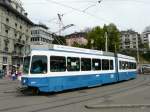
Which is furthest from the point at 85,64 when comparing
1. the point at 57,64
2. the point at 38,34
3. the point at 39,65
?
the point at 38,34

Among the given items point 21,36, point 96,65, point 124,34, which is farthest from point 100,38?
point 124,34

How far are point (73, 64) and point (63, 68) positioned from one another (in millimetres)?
1177

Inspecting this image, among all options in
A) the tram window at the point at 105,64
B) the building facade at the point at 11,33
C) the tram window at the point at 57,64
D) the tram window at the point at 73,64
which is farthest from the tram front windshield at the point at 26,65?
the building facade at the point at 11,33

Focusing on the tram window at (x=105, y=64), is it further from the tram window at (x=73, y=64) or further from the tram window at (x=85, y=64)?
the tram window at (x=73, y=64)

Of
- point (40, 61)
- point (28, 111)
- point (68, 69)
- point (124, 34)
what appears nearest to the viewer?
point (28, 111)

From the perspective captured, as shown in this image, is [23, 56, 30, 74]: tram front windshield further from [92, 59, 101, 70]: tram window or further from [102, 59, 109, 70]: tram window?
[102, 59, 109, 70]: tram window

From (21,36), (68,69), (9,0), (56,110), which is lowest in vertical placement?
(56,110)

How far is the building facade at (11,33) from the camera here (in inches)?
1969

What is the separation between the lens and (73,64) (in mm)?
17922

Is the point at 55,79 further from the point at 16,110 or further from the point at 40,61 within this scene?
the point at 16,110

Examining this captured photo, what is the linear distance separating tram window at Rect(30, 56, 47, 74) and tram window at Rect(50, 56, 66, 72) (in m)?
0.45

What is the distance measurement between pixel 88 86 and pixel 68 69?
11.1 feet

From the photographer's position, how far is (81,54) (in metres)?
19.0

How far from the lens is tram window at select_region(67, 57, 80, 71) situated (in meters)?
17.4
